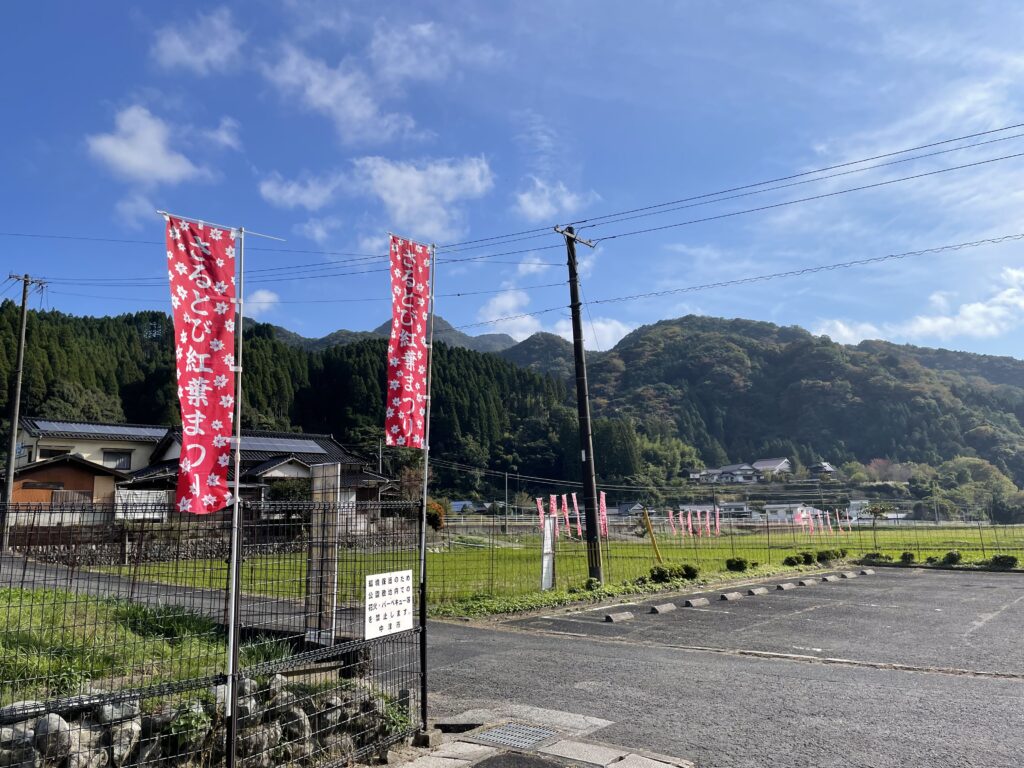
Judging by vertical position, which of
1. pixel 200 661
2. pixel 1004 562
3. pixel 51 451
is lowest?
pixel 1004 562

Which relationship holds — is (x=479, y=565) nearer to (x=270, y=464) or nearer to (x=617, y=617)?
(x=617, y=617)

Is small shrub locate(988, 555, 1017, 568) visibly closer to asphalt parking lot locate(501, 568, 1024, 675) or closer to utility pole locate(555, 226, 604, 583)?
asphalt parking lot locate(501, 568, 1024, 675)

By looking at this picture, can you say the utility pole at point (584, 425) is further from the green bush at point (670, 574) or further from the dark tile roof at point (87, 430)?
the dark tile roof at point (87, 430)

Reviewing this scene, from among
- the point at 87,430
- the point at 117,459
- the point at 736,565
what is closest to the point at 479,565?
the point at 736,565

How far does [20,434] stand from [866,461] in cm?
9989

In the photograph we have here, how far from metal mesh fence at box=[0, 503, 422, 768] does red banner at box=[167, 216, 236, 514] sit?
1.26 ft

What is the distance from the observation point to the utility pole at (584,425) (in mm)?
13500

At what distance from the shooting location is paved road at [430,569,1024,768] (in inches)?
191

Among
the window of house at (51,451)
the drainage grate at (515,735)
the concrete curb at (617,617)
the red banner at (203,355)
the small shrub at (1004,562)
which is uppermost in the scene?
the window of house at (51,451)

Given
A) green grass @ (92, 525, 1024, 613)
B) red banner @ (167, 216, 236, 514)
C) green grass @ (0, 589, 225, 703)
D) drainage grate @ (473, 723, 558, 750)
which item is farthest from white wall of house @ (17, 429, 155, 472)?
drainage grate @ (473, 723, 558, 750)

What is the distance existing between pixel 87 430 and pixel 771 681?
37.8 meters

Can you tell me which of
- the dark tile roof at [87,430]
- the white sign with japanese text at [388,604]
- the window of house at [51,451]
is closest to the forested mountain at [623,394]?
the dark tile roof at [87,430]

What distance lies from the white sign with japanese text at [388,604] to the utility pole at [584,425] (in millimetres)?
8474

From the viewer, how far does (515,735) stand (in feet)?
16.4
